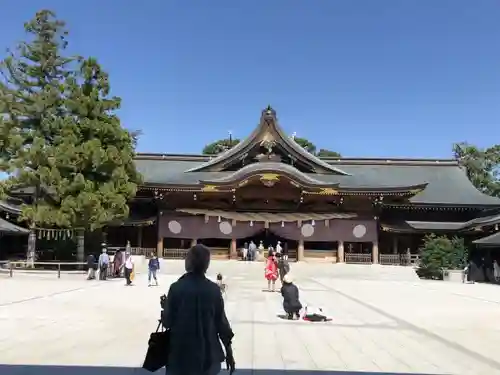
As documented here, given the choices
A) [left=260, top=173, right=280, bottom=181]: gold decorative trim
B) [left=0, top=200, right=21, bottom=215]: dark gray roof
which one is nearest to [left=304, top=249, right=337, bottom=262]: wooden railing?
[left=260, top=173, right=280, bottom=181]: gold decorative trim

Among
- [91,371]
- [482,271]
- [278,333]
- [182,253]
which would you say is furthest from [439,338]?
[182,253]

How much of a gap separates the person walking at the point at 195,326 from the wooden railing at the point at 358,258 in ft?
101

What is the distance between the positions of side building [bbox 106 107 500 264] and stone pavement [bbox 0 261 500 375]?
1708 cm

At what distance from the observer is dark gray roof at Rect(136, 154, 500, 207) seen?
116ft

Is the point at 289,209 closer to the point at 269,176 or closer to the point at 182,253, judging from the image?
the point at 269,176

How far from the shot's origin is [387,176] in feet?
134

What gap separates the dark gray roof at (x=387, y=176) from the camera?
3534cm

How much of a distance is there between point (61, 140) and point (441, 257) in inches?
844

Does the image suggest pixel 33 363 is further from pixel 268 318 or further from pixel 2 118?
pixel 2 118

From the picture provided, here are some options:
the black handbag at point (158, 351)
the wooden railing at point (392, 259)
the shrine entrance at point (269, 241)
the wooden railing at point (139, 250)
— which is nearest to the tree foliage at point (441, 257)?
the wooden railing at point (392, 259)

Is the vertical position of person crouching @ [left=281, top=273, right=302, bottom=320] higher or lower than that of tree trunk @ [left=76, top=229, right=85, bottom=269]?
lower

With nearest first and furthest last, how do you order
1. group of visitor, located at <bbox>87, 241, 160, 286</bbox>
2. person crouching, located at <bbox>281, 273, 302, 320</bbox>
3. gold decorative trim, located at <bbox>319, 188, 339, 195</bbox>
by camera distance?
1. person crouching, located at <bbox>281, 273, 302, 320</bbox>
2. group of visitor, located at <bbox>87, 241, 160, 286</bbox>
3. gold decorative trim, located at <bbox>319, 188, 339, 195</bbox>

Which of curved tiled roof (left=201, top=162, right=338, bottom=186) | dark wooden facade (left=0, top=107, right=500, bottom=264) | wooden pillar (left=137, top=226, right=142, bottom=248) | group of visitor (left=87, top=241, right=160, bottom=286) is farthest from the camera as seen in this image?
wooden pillar (left=137, top=226, right=142, bottom=248)

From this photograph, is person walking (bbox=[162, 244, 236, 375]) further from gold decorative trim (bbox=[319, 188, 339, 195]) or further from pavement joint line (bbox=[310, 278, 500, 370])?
gold decorative trim (bbox=[319, 188, 339, 195])
